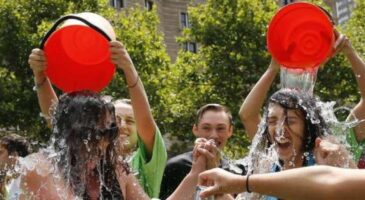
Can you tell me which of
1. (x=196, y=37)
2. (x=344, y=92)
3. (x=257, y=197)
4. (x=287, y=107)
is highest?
(x=287, y=107)

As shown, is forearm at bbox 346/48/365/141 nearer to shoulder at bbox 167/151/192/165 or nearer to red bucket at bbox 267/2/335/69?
red bucket at bbox 267/2/335/69

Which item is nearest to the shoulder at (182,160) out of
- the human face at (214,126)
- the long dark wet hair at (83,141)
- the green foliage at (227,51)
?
the human face at (214,126)

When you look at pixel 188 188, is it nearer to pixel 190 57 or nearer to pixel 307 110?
pixel 307 110

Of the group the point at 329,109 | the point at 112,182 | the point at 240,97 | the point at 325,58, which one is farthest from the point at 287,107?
the point at 240,97

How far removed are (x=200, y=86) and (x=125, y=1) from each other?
44.4ft

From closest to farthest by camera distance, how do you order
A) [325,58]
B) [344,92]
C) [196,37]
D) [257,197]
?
[257,197] < [325,58] < [344,92] < [196,37]

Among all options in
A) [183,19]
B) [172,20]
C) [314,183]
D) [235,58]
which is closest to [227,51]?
[235,58]

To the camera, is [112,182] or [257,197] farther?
[257,197]

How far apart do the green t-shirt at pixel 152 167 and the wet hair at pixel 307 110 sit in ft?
2.27

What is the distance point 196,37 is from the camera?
78.1 ft

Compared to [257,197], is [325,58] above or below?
above

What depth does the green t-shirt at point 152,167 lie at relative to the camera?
420cm

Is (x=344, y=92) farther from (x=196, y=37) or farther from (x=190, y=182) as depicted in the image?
(x=190, y=182)

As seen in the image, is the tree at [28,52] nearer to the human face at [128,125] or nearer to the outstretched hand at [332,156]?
A: the human face at [128,125]
